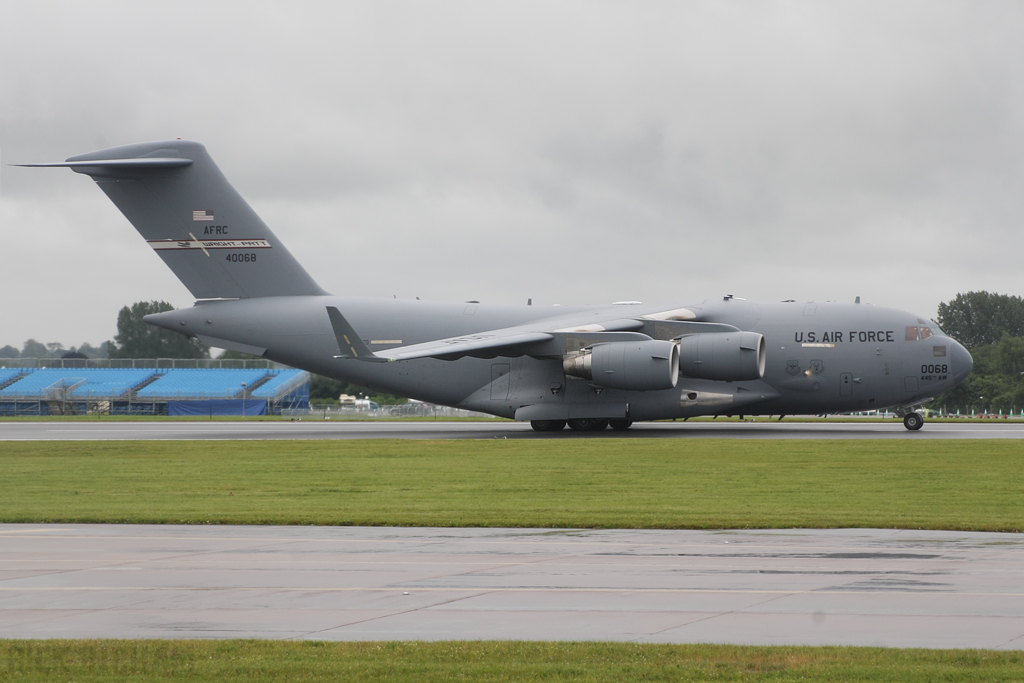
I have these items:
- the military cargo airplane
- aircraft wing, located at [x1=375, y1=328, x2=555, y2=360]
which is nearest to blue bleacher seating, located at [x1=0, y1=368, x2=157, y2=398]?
the military cargo airplane

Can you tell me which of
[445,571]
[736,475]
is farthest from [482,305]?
[445,571]

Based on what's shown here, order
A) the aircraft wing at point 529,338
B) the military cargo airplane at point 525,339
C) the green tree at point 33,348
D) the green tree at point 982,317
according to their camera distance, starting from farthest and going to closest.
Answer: the green tree at point 33,348, the green tree at point 982,317, the military cargo airplane at point 525,339, the aircraft wing at point 529,338

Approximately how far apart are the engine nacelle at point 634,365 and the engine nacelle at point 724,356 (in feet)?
1.89

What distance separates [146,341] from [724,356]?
83.3 metres

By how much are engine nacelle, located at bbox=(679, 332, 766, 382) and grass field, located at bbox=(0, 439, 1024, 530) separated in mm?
3041

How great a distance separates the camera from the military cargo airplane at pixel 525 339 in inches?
1154

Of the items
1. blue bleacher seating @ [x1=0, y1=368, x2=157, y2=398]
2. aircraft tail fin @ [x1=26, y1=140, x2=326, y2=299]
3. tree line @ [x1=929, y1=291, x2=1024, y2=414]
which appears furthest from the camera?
tree line @ [x1=929, y1=291, x2=1024, y2=414]

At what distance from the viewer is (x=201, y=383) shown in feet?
236

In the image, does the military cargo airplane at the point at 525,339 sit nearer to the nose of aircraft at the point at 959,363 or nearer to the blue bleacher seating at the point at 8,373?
the nose of aircraft at the point at 959,363

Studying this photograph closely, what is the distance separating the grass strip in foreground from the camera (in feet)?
20.1

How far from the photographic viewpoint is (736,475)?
18.4m

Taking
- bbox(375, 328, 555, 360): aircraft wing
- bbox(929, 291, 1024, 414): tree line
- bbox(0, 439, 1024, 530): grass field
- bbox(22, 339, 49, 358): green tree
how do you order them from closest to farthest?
1. bbox(0, 439, 1024, 530): grass field
2. bbox(375, 328, 555, 360): aircraft wing
3. bbox(929, 291, 1024, 414): tree line
4. bbox(22, 339, 49, 358): green tree

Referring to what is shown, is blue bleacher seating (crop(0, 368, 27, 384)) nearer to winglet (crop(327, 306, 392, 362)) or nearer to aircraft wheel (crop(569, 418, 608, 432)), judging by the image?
winglet (crop(327, 306, 392, 362))

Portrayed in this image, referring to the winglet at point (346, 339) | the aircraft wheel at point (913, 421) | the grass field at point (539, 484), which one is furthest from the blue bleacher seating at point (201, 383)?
the aircraft wheel at point (913, 421)
